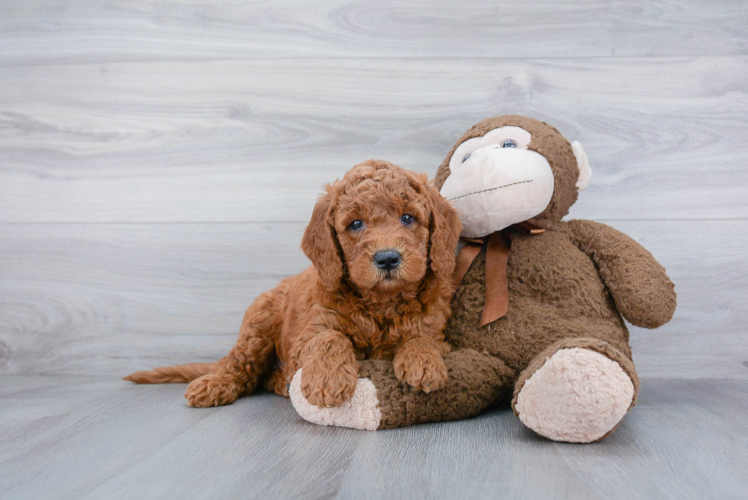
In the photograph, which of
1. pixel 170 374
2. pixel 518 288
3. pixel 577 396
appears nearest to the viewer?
pixel 577 396

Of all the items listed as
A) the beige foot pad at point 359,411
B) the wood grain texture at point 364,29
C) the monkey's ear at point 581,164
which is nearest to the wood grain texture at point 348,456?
the beige foot pad at point 359,411

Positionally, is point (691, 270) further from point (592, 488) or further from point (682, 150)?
point (592, 488)

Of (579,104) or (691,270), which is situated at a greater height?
(579,104)

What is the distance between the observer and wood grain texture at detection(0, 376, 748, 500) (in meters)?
0.79

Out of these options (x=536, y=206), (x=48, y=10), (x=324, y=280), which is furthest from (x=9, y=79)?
(x=536, y=206)

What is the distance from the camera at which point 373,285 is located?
1.07m

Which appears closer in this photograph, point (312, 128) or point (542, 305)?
point (542, 305)

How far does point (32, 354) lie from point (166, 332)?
1.65 ft

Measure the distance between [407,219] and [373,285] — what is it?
178 millimetres

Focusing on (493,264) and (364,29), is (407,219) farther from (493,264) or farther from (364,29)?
(364,29)

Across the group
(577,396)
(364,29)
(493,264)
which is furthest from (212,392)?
(364,29)

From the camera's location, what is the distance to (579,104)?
5.46 feet

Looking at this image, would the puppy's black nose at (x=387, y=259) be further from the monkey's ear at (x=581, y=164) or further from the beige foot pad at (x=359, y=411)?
the monkey's ear at (x=581, y=164)

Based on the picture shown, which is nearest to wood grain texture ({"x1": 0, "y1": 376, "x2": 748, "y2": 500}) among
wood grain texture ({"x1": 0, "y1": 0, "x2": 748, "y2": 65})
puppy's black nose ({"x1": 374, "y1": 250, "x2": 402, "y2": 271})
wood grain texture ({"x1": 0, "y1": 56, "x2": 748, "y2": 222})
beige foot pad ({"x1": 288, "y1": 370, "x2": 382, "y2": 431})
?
beige foot pad ({"x1": 288, "y1": 370, "x2": 382, "y2": 431})
